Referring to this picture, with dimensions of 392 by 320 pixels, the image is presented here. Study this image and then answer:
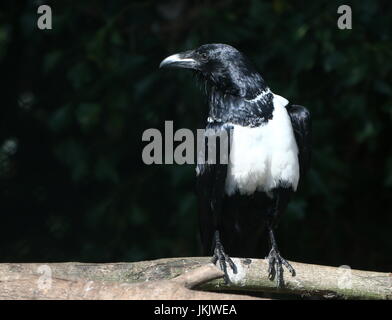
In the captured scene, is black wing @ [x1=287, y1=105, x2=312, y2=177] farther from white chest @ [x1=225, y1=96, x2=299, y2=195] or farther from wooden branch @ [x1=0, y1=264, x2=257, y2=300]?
wooden branch @ [x1=0, y1=264, x2=257, y2=300]

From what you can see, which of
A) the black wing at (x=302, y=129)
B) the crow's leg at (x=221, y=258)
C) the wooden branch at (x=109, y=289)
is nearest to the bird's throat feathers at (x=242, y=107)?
the black wing at (x=302, y=129)

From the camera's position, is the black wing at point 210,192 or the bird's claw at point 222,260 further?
the black wing at point 210,192

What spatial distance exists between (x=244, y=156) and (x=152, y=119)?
1.72m

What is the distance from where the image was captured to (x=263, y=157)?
3.41 metres

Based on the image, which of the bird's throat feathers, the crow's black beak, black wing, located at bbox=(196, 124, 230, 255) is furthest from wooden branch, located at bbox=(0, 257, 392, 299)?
the crow's black beak

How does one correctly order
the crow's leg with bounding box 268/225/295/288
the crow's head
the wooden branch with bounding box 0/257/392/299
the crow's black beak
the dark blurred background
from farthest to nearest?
the dark blurred background < the crow's black beak < the crow's head < the crow's leg with bounding box 268/225/295/288 < the wooden branch with bounding box 0/257/392/299

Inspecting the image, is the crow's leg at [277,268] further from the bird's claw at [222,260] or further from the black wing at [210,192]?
the black wing at [210,192]

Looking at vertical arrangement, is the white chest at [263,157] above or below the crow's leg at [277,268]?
above

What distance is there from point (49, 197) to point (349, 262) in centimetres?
226

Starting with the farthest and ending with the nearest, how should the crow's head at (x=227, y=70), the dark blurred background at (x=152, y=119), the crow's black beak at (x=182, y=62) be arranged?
the dark blurred background at (x=152, y=119)
the crow's black beak at (x=182, y=62)
the crow's head at (x=227, y=70)

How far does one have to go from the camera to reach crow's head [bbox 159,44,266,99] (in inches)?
142

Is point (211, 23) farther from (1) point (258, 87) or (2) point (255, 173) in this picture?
(2) point (255, 173)

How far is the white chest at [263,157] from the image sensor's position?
3414 mm

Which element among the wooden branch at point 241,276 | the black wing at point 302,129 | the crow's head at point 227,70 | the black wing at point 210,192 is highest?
the crow's head at point 227,70
